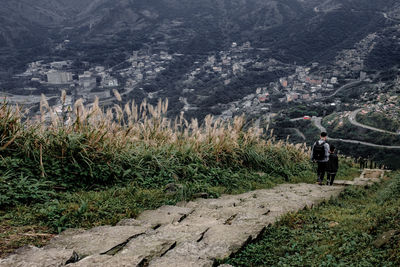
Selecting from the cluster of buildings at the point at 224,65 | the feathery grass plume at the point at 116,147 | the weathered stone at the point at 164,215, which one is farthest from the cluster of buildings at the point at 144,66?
the weathered stone at the point at 164,215

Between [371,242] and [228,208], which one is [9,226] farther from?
[371,242]

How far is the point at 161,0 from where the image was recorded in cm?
11962

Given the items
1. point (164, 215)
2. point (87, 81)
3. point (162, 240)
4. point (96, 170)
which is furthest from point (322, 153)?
point (87, 81)

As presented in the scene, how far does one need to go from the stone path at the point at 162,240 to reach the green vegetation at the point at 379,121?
→ 37.8 metres

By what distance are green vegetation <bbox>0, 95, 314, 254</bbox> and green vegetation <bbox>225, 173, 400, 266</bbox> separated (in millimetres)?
1311

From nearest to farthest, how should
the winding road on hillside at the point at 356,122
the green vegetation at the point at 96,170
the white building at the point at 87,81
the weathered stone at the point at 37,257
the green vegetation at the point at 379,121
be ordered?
1. the weathered stone at the point at 37,257
2. the green vegetation at the point at 96,170
3. the green vegetation at the point at 379,121
4. the winding road on hillside at the point at 356,122
5. the white building at the point at 87,81

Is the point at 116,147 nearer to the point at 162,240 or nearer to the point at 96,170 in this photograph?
the point at 96,170

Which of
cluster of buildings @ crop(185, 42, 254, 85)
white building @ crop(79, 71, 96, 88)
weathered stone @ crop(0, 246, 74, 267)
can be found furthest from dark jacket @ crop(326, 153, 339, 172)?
cluster of buildings @ crop(185, 42, 254, 85)

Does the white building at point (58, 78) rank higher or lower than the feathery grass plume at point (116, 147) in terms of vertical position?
lower

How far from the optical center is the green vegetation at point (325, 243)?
2.08 m

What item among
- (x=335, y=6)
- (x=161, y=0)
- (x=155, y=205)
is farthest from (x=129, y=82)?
(x=335, y=6)

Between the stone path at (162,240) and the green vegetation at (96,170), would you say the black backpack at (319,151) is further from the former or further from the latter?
the stone path at (162,240)

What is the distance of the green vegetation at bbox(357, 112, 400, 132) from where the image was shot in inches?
1370

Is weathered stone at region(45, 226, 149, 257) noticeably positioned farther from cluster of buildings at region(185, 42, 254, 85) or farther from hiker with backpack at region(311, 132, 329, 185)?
cluster of buildings at region(185, 42, 254, 85)
